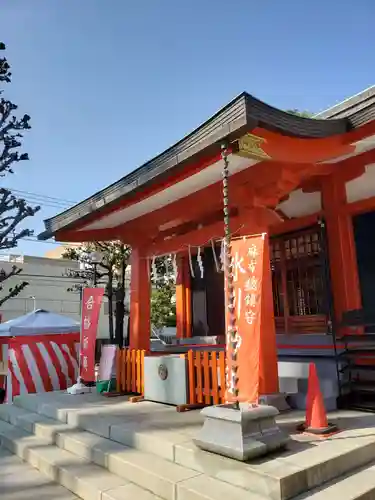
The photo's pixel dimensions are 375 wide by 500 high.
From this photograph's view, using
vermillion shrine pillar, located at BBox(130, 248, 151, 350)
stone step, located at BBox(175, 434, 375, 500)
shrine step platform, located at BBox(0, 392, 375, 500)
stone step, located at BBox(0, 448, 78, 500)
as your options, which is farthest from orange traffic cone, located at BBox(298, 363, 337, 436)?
vermillion shrine pillar, located at BBox(130, 248, 151, 350)

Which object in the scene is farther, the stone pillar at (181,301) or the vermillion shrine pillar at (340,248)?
the stone pillar at (181,301)

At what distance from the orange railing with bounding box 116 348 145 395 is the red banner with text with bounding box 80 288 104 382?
2.25 feet

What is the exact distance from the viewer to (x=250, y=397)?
3.91 metres

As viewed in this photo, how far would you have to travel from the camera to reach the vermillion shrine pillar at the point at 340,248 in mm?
6414

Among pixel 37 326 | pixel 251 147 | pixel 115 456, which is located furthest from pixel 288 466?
pixel 37 326

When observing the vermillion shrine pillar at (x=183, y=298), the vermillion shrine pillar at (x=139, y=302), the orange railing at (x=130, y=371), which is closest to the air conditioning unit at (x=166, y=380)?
the orange railing at (x=130, y=371)

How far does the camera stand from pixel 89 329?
8.08m

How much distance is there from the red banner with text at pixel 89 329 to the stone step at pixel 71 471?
198 centimetres

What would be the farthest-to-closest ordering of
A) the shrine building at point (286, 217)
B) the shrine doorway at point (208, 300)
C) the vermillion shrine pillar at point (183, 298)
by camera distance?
the vermillion shrine pillar at point (183, 298) → the shrine doorway at point (208, 300) → the shrine building at point (286, 217)

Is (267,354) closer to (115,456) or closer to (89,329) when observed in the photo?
(115,456)

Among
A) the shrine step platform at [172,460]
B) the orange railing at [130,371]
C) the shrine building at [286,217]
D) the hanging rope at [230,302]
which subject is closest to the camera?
the shrine step platform at [172,460]

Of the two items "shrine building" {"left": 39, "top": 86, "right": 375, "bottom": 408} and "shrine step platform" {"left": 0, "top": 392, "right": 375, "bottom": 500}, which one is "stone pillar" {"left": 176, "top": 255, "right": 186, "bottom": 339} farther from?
"shrine step platform" {"left": 0, "top": 392, "right": 375, "bottom": 500}

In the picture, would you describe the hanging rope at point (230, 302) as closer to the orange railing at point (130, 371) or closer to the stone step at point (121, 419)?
the stone step at point (121, 419)

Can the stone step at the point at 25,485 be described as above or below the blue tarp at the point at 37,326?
below
